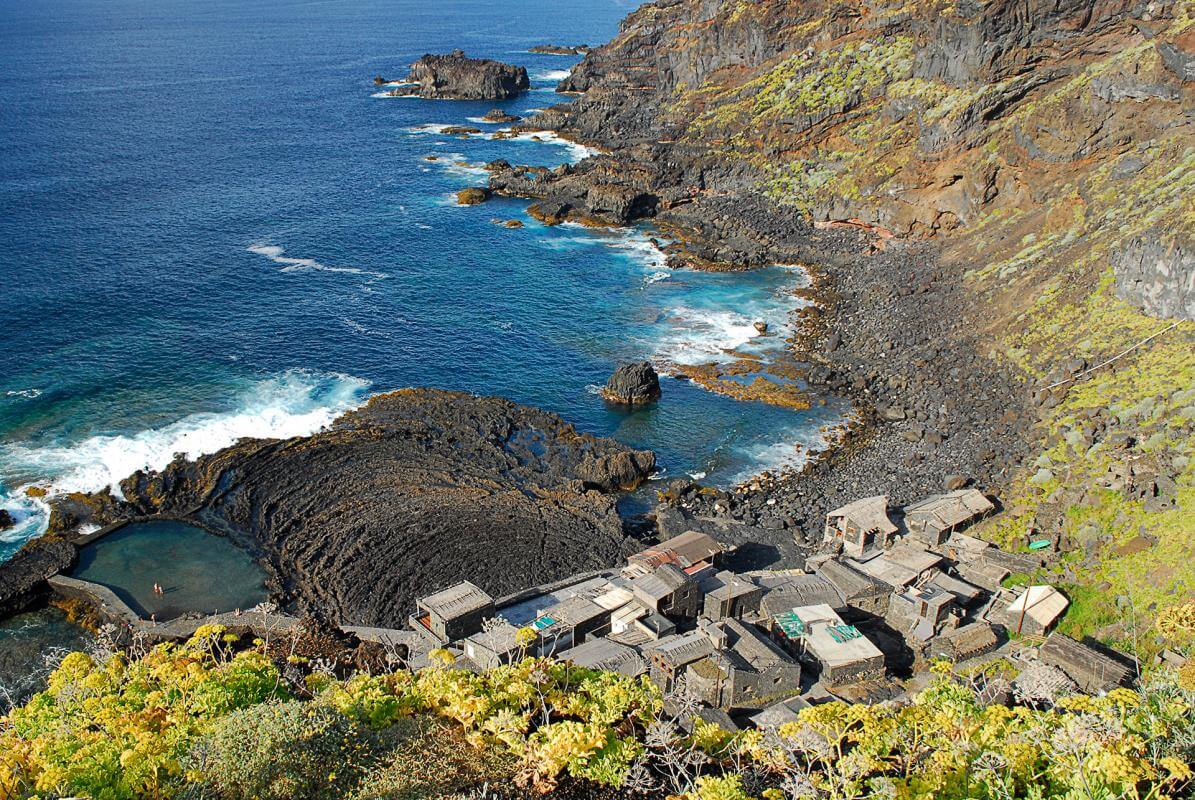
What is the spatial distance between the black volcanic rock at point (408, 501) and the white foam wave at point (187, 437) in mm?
2056

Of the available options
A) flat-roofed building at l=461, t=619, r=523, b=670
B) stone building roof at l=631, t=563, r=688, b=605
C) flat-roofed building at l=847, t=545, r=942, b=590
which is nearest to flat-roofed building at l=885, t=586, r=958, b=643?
flat-roofed building at l=847, t=545, r=942, b=590

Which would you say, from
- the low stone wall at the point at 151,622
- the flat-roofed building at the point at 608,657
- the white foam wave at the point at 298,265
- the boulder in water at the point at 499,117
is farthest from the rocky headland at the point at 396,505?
the boulder in water at the point at 499,117

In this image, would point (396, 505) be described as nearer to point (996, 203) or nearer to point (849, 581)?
point (849, 581)

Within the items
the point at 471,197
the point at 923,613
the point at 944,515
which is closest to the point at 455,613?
the point at 923,613

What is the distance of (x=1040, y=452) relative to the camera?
2153 inches

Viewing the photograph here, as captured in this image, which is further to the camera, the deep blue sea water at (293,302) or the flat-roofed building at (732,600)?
the deep blue sea water at (293,302)

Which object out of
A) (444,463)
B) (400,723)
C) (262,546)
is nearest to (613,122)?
(444,463)

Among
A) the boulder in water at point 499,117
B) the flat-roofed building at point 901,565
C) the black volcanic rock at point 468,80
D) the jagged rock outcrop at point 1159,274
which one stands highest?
the black volcanic rock at point 468,80

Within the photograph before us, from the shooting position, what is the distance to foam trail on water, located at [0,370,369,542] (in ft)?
191

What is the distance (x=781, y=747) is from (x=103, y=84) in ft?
634

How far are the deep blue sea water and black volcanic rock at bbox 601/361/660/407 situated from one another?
166 cm

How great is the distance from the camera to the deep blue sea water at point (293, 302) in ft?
216

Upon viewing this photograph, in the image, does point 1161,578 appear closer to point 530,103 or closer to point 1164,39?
point 1164,39

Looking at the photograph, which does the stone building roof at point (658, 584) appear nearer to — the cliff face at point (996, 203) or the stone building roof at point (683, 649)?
the stone building roof at point (683, 649)
